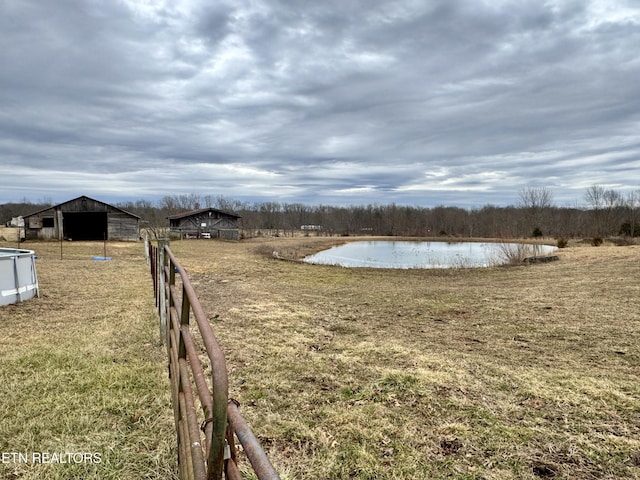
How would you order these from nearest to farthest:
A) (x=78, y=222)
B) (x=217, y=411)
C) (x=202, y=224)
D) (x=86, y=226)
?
(x=217, y=411) < (x=78, y=222) < (x=86, y=226) < (x=202, y=224)

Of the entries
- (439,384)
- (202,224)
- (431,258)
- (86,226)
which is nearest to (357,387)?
(439,384)

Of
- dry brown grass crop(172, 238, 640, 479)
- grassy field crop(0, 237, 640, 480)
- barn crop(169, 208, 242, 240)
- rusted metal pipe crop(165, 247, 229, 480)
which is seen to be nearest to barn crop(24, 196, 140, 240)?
barn crop(169, 208, 242, 240)

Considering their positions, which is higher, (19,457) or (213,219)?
(213,219)

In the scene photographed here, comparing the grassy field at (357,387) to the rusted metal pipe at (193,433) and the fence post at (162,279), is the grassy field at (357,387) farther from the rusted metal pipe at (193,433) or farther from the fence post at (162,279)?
the rusted metal pipe at (193,433)

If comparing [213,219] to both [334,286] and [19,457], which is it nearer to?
[334,286]

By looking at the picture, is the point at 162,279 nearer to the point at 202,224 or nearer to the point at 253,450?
the point at 253,450

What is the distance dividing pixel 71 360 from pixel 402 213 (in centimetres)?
8569

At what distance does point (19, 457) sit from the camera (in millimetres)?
2639

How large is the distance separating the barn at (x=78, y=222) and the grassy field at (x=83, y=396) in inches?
982

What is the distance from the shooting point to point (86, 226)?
33.3 meters

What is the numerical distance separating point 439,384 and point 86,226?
121 ft

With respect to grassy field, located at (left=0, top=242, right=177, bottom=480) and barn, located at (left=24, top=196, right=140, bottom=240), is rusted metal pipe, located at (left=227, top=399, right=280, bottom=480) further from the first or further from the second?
barn, located at (left=24, top=196, right=140, bottom=240)

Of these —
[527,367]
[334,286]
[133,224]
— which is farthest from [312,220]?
Result: [527,367]

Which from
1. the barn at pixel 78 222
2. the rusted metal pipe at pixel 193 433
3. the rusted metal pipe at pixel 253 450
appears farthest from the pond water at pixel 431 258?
the rusted metal pipe at pixel 253 450
